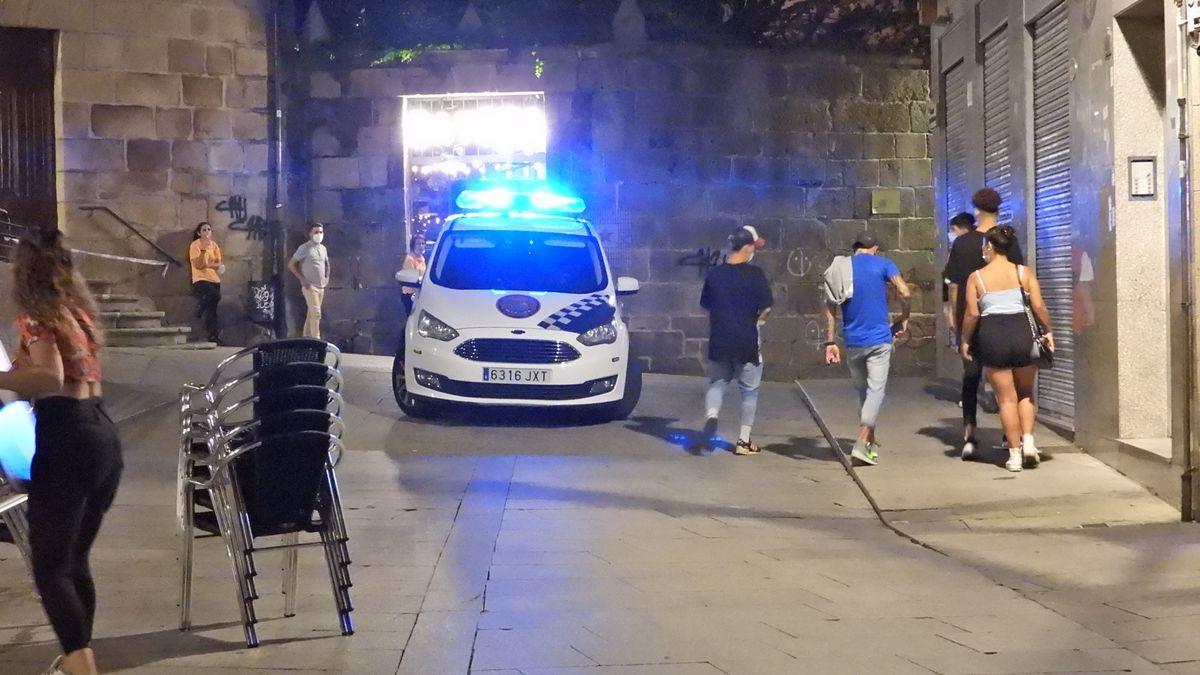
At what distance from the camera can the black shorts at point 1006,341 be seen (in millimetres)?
9430

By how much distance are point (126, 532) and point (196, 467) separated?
2395 mm

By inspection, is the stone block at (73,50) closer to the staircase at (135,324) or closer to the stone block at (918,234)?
the staircase at (135,324)

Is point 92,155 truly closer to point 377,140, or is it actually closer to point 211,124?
point 211,124

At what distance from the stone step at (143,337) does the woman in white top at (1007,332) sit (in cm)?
966

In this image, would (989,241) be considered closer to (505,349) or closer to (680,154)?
(505,349)

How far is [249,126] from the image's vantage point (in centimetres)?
1691

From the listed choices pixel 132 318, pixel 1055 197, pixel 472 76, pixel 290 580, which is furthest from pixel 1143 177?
pixel 132 318

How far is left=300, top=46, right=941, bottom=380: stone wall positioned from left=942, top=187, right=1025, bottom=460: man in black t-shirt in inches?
259

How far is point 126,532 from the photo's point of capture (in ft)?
25.6

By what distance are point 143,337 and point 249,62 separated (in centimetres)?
388

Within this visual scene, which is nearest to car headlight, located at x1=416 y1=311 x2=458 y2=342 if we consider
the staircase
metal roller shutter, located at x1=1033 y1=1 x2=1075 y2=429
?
the staircase

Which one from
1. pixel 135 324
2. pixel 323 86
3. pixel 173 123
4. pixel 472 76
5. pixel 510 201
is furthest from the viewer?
pixel 323 86

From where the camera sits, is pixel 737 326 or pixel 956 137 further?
pixel 956 137

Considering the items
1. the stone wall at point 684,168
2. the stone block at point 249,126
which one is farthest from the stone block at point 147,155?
the stone wall at point 684,168
